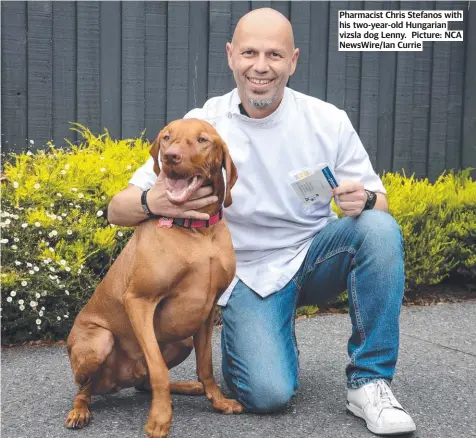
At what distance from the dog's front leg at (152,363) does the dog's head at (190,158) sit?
1.44 feet

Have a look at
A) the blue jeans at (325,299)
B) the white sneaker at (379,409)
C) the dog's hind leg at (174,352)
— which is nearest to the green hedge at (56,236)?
the dog's hind leg at (174,352)

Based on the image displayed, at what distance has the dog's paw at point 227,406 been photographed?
341 centimetres

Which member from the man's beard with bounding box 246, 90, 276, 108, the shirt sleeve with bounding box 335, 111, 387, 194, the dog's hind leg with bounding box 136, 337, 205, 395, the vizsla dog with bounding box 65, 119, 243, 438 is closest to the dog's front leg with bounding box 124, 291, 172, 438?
the vizsla dog with bounding box 65, 119, 243, 438

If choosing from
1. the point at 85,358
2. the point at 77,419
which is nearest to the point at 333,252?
the point at 85,358

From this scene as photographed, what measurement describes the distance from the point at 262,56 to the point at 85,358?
1540 millimetres

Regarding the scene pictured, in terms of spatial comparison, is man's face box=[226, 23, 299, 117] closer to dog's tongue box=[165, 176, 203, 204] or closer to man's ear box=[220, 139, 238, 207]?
man's ear box=[220, 139, 238, 207]

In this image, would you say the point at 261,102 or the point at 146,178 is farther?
the point at 261,102

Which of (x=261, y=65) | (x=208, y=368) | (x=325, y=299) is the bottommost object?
(x=208, y=368)

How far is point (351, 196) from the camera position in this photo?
3.48 metres

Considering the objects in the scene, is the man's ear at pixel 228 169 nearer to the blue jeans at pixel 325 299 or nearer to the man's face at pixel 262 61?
the man's face at pixel 262 61

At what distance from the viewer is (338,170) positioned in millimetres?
3777

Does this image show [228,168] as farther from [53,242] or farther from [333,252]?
[53,242]

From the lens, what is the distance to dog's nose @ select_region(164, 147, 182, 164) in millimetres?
2896

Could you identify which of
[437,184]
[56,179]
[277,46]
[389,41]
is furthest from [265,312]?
[389,41]
